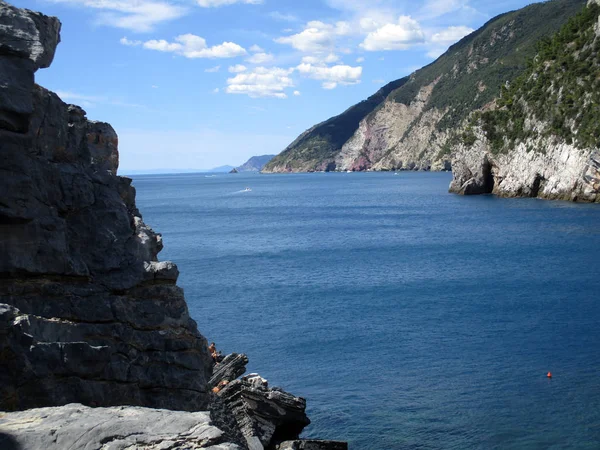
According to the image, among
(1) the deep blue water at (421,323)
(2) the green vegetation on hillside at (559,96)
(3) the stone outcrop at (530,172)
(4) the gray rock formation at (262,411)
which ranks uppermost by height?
(2) the green vegetation on hillside at (559,96)

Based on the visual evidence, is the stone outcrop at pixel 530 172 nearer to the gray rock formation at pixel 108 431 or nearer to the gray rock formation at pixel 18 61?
the gray rock formation at pixel 18 61

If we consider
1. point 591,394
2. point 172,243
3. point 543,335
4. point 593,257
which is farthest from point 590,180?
point 591,394

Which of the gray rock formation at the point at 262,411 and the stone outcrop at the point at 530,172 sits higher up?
the stone outcrop at the point at 530,172

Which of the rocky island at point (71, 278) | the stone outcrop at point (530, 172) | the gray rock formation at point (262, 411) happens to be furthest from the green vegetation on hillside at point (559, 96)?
the rocky island at point (71, 278)

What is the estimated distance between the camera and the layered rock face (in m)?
13.0

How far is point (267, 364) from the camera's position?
1237 inches

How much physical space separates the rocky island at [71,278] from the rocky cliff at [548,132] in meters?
85.8

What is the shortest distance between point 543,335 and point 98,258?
2633 cm

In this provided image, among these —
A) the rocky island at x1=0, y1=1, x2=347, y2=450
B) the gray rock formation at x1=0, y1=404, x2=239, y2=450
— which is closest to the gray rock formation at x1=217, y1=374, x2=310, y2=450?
the rocky island at x1=0, y1=1, x2=347, y2=450

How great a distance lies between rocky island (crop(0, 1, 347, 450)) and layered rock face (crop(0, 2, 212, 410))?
0.08 feet

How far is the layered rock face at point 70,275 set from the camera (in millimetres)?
13023

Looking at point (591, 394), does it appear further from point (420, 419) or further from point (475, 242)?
point (475, 242)

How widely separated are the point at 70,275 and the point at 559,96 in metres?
106

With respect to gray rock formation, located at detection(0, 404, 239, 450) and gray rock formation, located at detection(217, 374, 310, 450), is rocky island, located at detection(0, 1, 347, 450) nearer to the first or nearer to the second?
gray rock formation, located at detection(217, 374, 310, 450)
